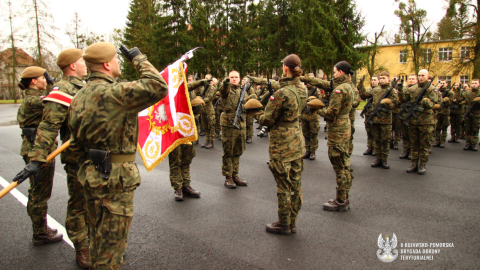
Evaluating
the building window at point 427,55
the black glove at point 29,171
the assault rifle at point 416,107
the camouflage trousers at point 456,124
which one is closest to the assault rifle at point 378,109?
the assault rifle at point 416,107

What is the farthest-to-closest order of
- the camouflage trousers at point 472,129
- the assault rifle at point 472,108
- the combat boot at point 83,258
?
the assault rifle at point 472,108 → the camouflage trousers at point 472,129 → the combat boot at point 83,258

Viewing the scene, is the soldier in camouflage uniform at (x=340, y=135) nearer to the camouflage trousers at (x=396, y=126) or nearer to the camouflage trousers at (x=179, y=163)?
the camouflage trousers at (x=179, y=163)

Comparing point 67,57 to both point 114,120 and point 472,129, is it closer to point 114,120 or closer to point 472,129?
point 114,120

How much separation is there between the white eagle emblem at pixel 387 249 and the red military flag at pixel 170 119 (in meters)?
2.66

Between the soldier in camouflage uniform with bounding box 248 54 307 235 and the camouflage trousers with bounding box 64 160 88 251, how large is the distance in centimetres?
216

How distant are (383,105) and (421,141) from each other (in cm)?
114

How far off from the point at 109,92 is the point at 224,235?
2315mm

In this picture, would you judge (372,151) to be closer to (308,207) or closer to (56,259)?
(308,207)

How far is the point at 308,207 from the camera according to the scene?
4.71 m

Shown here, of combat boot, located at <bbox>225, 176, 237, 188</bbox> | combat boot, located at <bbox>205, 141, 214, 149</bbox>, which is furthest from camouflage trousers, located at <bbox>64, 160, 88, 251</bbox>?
combat boot, located at <bbox>205, 141, 214, 149</bbox>

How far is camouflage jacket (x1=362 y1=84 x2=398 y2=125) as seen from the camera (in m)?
7.16

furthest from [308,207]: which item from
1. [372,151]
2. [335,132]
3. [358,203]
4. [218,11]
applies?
[218,11]

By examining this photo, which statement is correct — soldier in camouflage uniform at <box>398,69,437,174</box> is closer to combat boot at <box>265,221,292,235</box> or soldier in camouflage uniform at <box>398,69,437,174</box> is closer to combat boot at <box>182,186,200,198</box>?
combat boot at <box>265,221,292,235</box>

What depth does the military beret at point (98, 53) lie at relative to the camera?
237cm
